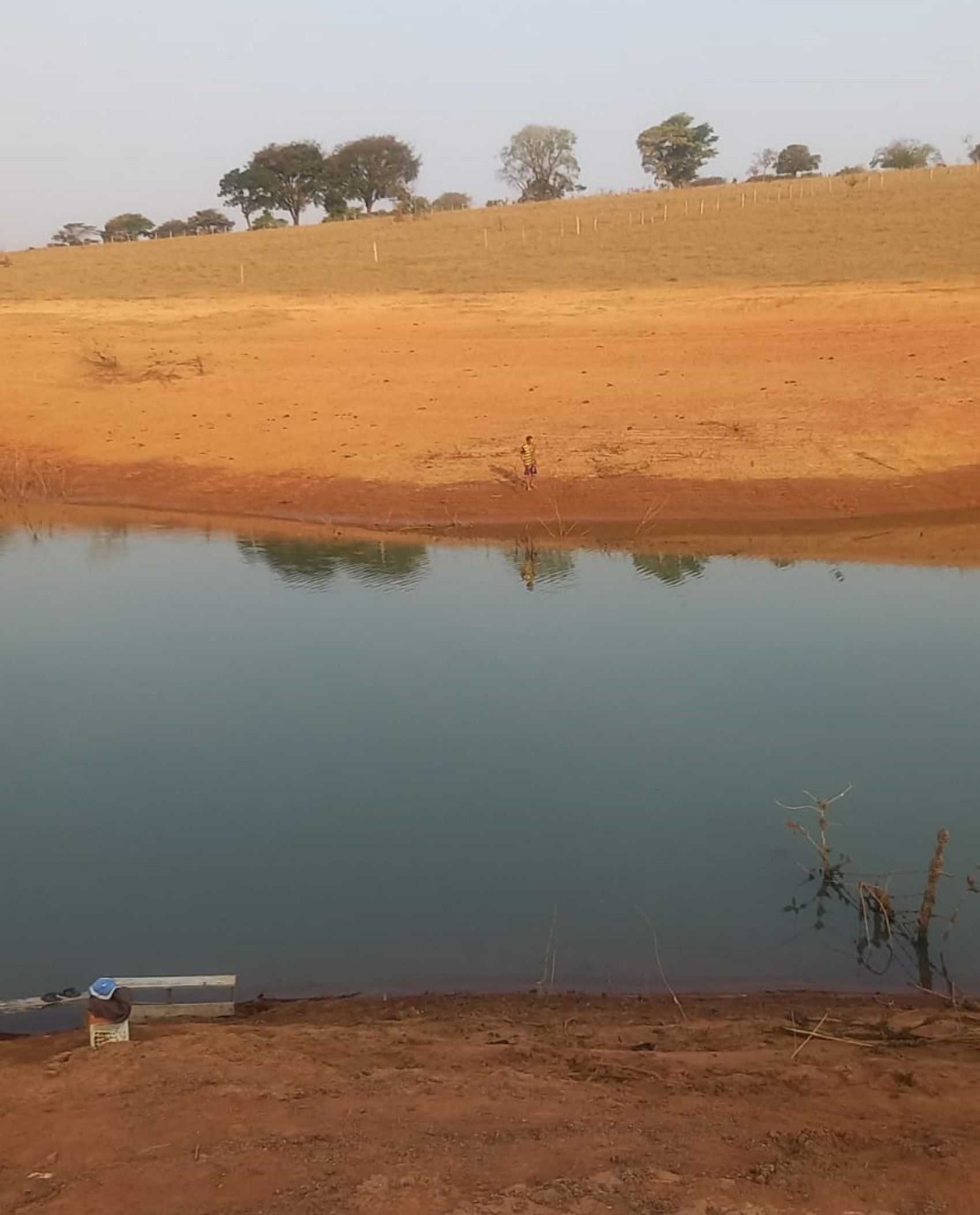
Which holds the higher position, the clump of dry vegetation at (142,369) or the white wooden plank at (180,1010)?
the clump of dry vegetation at (142,369)

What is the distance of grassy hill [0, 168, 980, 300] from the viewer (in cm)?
2575

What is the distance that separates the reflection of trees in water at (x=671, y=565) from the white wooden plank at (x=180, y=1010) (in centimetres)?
742

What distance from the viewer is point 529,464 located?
1452 cm

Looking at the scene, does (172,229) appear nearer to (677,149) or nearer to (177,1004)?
(677,149)

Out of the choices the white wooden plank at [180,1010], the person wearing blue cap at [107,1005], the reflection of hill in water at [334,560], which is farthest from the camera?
the reflection of hill in water at [334,560]

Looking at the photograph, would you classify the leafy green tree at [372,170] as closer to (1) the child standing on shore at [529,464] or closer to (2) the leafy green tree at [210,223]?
(2) the leafy green tree at [210,223]

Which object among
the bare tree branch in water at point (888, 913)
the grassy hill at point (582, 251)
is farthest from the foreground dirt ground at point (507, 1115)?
the grassy hill at point (582, 251)

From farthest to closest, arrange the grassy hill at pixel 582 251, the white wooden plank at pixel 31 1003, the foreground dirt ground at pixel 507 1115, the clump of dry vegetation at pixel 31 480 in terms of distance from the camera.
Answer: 1. the grassy hill at pixel 582 251
2. the clump of dry vegetation at pixel 31 480
3. the white wooden plank at pixel 31 1003
4. the foreground dirt ground at pixel 507 1115

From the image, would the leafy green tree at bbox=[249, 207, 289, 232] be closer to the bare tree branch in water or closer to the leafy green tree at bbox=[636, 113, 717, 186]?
the leafy green tree at bbox=[636, 113, 717, 186]

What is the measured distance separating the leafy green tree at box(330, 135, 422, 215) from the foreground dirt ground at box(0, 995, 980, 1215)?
48516 millimetres

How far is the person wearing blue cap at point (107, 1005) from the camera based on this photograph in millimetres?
4691

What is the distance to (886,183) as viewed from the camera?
35.8 m

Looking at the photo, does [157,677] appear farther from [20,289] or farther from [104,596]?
[20,289]

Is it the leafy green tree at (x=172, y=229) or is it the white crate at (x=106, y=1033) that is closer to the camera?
the white crate at (x=106, y=1033)
